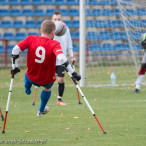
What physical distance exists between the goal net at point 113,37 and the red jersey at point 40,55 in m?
7.59

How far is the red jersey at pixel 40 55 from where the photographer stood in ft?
20.7

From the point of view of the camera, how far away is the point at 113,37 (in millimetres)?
17609

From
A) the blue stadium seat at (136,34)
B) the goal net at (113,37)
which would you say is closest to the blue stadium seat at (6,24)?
the goal net at (113,37)

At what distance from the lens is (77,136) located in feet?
18.4

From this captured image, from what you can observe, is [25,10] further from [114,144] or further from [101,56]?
[114,144]

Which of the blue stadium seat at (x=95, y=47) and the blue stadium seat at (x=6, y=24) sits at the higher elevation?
the blue stadium seat at (x=6, y=24)

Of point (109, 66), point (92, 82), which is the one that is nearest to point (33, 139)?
point (92, 82)

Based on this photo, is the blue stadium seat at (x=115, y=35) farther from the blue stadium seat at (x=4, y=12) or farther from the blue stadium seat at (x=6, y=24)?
the blue stadium seat at (x=4, y=12)

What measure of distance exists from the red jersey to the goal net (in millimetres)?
7590

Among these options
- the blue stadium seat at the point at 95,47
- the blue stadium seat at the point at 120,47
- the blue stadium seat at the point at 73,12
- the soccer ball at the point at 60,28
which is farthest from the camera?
the blue stadium seat at the point at 73,12

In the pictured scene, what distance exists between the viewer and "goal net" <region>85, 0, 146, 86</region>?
14801 mm

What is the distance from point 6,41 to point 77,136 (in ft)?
Result: 62.0

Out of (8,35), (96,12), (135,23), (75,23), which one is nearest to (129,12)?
(135,23)

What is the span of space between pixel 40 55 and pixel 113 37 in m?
11.5
